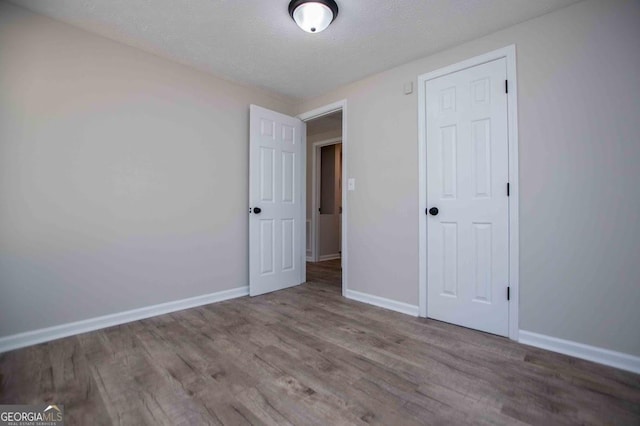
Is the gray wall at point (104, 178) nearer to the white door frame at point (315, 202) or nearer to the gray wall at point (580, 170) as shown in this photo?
the white door frame at point (315, 202)

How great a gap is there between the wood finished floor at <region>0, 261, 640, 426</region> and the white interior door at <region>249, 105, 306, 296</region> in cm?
101

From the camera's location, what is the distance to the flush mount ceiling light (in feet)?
6.34

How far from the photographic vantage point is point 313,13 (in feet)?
6.50

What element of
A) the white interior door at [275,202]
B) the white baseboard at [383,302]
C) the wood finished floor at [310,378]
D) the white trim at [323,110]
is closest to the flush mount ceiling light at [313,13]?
the white trim at [323,110]

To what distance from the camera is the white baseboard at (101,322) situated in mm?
2006

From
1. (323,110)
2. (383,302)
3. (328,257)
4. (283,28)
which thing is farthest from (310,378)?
(328,257)

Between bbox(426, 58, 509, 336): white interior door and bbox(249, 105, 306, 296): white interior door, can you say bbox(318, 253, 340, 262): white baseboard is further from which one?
bbox(426, 58, 509, 336): white interior door

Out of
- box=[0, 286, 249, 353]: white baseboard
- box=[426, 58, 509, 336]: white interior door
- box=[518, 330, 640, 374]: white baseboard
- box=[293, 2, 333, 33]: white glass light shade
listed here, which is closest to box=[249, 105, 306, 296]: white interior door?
box=[0, 286, 249, 353]: white baseboard

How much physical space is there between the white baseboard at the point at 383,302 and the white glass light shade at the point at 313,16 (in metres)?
2.45

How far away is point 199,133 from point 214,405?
97.0 inches

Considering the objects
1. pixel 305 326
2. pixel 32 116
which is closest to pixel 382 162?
pixel 305 326

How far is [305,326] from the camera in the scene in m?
2.40

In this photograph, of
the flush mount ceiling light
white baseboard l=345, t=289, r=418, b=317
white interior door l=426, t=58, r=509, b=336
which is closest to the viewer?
the flush mount ceiling light

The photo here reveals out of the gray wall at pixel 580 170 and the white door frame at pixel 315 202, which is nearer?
the gray wall at pixel 580 170
